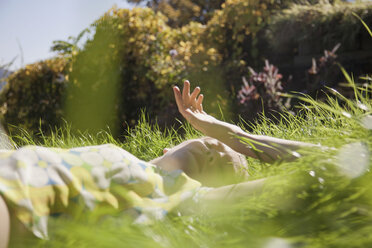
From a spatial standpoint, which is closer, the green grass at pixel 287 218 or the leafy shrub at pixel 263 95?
the green grass at pixel 287 218

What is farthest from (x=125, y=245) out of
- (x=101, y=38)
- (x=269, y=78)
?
(x=101, y=38)

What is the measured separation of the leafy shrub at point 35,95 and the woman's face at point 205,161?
4541mm

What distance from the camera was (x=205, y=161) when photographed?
194cm

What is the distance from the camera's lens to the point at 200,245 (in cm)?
105

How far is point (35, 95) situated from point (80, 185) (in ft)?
18.3

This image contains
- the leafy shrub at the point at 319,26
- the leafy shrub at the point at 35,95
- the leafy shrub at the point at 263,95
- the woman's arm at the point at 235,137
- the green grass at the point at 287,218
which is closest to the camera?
the green grass at the point at 287,218

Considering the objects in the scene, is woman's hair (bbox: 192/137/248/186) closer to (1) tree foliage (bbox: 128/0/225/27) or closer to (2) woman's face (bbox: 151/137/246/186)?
(2) woman's face (bbox: 151/137/246/186)

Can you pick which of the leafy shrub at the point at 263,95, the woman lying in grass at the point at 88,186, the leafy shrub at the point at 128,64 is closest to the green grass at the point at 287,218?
the woman lying in grass at the point at 88,186

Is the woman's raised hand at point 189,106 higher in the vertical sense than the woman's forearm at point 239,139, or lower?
higher

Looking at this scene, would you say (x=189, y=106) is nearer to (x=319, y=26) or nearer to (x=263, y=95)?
(x=263, y=95)

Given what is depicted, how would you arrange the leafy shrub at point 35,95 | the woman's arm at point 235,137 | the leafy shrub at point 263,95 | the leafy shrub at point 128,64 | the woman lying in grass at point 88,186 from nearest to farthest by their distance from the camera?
the woman lying in grass at point 88,186
the woman's arm at point 235,137
the leafy shrub at point 263,95
the leafy shrub at point 128,64
the leafy shrub at point 35,95

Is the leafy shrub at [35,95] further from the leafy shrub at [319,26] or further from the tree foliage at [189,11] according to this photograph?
the tree foliage at [189,11]

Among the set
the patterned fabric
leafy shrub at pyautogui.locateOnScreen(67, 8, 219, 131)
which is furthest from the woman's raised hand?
leafy shrub at pyautogui.locateOnScreen(67, 8, 219, 131)

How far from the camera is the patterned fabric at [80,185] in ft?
3.86
